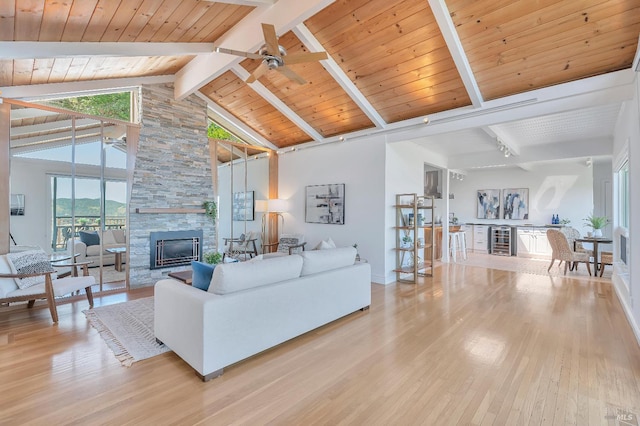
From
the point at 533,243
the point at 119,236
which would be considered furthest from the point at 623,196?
the point at 119,236

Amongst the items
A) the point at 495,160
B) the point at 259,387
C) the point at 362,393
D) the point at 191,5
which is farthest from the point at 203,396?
the point at 495,160

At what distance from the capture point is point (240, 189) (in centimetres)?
723

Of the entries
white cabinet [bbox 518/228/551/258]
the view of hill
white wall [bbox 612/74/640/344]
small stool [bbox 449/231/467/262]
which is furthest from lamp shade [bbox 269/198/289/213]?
white cabinet [bbox 518/228/551/258]

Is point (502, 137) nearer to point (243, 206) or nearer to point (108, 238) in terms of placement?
point (243, 206)

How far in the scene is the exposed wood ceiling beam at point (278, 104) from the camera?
5148 mm

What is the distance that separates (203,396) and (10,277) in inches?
118

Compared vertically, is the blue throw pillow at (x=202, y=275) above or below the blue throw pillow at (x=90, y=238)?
below

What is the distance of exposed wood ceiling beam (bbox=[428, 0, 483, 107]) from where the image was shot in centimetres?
322

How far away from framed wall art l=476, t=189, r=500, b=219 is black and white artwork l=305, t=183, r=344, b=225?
5.82m

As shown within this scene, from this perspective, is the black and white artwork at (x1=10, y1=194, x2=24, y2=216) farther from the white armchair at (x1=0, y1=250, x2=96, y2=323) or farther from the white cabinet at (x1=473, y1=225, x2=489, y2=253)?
the white cabinet at (x1=473, y1=225, x2=489, y2=253)

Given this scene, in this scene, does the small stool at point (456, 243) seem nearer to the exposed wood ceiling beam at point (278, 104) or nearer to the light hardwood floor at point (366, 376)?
the light hardwood floor at point (366, 376)

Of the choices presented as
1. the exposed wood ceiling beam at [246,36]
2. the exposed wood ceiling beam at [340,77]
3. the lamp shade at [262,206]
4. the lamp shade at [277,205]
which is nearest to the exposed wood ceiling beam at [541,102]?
the exposed wood ceiling beam at [340,77]

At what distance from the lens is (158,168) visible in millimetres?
5523

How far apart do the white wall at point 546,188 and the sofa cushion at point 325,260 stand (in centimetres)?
759
